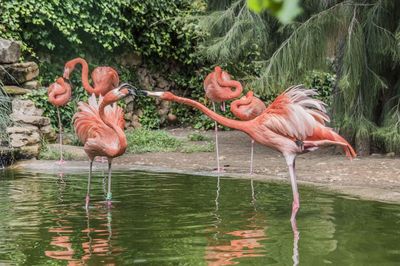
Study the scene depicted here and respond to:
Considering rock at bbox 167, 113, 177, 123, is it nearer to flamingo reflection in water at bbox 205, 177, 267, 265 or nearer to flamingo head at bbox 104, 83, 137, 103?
flamingo head at bbox 104, 83, 137, 103

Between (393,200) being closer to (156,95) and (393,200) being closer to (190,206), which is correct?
(190,206)

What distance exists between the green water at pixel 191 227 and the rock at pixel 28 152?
8.85 feet

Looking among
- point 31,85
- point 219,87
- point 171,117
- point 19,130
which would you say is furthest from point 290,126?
point 171,117

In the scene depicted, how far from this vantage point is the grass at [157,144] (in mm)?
10350

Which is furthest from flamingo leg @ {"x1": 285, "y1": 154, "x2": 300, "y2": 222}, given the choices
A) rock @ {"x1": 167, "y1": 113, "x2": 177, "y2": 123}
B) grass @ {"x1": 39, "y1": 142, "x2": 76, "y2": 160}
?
rock @ {"x1": 167, "y1": 113, "x2": 177, "y2": 123}

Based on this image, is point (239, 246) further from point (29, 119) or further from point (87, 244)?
point (29, 119)

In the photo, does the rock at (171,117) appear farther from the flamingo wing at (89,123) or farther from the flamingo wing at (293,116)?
the flamingo wing at (293,116)

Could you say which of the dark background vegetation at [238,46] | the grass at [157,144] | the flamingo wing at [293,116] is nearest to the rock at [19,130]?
the grass at [157,144]

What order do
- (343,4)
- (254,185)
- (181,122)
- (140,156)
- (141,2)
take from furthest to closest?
(181,122), (141,2), (140,156), (343,4), (254,185)

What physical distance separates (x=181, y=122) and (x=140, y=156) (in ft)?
18.3

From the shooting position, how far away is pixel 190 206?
5.18 metres

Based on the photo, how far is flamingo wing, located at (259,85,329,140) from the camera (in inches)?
190

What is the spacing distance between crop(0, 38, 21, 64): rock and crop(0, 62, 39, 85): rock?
0.38ft

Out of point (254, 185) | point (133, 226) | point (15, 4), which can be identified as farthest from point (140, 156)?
point (133, 226)
